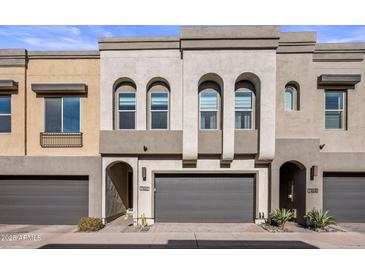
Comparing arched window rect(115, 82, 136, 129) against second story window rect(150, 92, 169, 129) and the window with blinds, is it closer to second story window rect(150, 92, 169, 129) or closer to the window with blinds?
second story window rect(150, 92, 169, 129)

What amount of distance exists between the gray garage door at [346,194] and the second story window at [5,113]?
51.0 feet

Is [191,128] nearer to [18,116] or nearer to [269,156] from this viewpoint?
[269,156]

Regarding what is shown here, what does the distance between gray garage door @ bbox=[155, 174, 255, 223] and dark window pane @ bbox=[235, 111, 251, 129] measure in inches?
94.4

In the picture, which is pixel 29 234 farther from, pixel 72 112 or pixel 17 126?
pixel 72 112

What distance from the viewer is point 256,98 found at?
10383 millimetres

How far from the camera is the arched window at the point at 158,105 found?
10.7 m

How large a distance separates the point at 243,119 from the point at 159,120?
3.91 meters

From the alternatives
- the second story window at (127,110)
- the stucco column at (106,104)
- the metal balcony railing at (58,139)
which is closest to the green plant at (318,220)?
the second story window at (127,110)

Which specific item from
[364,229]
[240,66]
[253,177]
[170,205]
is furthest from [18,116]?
[364,229]

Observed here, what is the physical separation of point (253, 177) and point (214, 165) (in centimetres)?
195

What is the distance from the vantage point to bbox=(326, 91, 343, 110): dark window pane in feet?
36.4

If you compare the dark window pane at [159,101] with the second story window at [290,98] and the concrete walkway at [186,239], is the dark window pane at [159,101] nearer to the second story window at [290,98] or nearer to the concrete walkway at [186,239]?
the concrete walkway at [186,239]

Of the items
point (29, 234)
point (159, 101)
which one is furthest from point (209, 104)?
point (29, 234)

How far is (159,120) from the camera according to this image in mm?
10688
